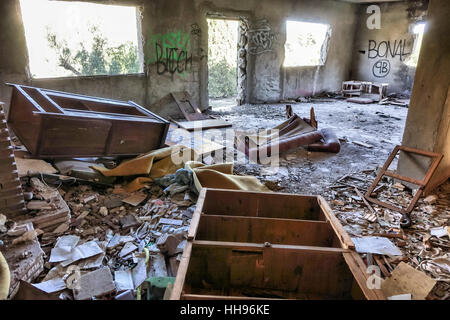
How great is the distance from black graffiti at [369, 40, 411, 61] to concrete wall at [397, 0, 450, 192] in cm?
1076

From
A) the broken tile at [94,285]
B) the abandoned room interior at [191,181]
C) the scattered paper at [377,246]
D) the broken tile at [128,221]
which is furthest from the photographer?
the broken tile at [128,221]

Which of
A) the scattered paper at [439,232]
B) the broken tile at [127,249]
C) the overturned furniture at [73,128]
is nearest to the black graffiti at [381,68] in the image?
the scattered paper at [439,232]

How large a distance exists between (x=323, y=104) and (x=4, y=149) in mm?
11477

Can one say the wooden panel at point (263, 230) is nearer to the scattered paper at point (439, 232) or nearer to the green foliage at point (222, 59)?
the scattered paper at point (439, 232)

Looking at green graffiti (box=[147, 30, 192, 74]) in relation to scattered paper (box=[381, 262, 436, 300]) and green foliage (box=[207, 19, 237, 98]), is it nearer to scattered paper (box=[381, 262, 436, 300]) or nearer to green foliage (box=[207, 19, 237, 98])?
green foliage (box=[207, 19, 237, 98])

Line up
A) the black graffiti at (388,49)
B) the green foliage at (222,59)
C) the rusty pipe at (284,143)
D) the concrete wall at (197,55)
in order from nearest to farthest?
the rusty pipe at (284,143)
the concrete wall at (197,55)
the black graffiti at (388,49)
the green foliage at (222,59)

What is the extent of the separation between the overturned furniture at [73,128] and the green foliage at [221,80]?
31.4 ft

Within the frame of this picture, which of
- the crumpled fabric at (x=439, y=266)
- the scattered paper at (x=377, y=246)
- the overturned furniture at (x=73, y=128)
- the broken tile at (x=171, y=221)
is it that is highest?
the overturned furniture at (x=73, y=128)

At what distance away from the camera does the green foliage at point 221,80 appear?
14438mm

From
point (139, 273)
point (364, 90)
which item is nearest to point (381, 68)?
point (364, 90)

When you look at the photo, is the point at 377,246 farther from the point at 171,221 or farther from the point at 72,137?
the point at 72,137

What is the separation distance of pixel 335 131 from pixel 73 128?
6.61 meters

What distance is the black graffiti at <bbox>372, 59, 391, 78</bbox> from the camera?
1397 cm

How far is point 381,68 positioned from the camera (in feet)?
46.4
